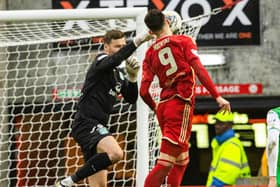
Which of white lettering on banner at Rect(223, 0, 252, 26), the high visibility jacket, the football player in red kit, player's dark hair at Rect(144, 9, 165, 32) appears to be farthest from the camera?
white lettering on banner at Rect(223, 0, 252, 26)

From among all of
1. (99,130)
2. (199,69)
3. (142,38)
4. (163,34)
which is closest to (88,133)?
(99,130)

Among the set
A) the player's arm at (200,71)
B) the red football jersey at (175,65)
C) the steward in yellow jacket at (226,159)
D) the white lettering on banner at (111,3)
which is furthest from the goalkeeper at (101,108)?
the white lettering on banner at (111,3)

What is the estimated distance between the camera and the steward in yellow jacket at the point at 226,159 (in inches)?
464

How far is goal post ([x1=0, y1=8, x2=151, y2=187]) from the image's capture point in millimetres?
9703

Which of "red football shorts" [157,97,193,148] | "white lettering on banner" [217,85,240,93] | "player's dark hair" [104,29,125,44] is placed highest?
"player's dark hair" [104,29,125,44]

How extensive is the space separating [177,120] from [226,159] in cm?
355

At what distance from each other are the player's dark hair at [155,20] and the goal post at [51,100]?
3.35ft

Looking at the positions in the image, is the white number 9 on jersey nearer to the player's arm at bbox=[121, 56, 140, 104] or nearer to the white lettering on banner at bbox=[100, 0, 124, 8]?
the player's arm at bbox=[121, 56, 140, 104]

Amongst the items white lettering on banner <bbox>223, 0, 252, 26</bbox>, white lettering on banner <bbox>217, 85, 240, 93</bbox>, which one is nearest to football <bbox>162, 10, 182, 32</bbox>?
white lettering on banner <bbox>223, 0, 252, 26</bbox>

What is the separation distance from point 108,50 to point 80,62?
4.70 metres

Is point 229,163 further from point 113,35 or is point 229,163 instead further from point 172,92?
point 172,92

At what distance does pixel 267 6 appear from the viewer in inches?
583

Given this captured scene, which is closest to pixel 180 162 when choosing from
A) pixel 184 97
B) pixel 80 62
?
pixel 184 97

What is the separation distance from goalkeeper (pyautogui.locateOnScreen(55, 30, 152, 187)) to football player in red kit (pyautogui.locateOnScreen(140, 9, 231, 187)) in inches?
7.9
